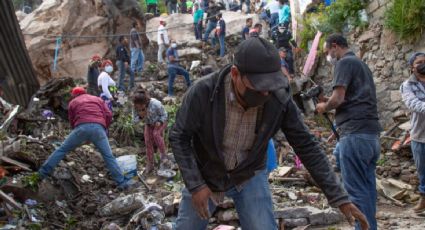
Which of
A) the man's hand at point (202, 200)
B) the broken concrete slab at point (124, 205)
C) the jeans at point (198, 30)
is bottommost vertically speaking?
the broken concrete slab at point (124, 205)

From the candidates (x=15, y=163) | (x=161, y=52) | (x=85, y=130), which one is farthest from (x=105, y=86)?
(x=161, y=52)

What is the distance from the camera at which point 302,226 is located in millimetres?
6062

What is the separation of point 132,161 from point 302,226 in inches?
138

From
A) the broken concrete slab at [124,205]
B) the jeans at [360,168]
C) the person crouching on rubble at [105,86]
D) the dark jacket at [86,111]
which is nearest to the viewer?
the jeans at [360,168]

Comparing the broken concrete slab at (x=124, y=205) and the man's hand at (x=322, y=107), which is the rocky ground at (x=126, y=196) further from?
the man's hand at (x=322, y=107)

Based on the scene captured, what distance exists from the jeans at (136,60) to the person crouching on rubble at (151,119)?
7260 millimetres

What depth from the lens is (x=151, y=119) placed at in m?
8.40

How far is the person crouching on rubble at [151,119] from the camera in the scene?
803 cm

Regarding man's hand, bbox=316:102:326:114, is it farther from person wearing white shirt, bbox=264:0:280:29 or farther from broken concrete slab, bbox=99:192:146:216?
person wearing white shirt, bbox=264:0:280:29

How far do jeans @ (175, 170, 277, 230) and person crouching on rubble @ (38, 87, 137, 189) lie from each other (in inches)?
176

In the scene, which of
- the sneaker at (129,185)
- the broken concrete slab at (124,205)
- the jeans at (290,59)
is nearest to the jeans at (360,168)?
the broken concrete slab at (124,205)

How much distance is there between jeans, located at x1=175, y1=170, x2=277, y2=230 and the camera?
3.29 m

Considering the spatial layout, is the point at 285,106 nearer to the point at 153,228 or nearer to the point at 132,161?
the point at 153,228

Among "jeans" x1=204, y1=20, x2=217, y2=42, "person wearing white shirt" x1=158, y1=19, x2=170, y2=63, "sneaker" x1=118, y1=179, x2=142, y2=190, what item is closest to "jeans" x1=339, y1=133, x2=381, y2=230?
"sneaker" x1=118, y1=179, x2=142, y2=190
